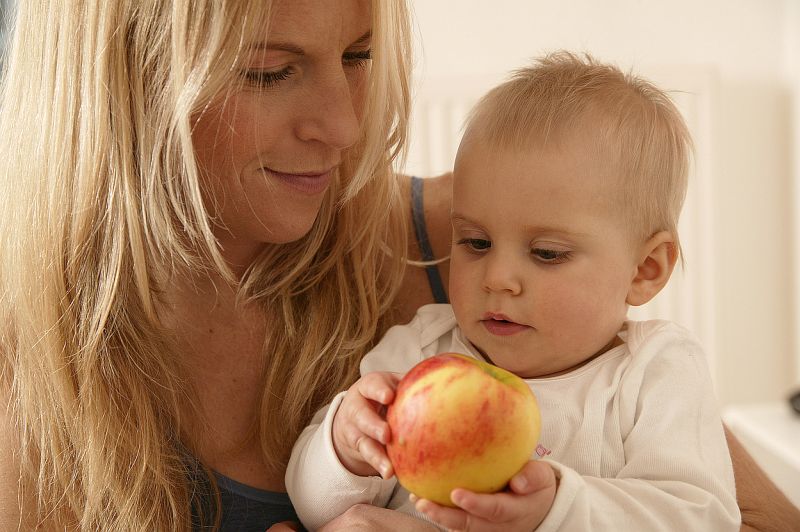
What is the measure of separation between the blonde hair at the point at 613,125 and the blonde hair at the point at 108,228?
0.53 ft

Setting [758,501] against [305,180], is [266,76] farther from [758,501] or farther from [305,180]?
[758,501]

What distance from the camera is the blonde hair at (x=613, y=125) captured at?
964mm

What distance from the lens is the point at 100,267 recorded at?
1.02 metres

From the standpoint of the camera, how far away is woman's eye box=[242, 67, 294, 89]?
0.96 meters

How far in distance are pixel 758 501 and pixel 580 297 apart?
0.40 metres

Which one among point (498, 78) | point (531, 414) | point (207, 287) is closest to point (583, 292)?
point (531, 414)

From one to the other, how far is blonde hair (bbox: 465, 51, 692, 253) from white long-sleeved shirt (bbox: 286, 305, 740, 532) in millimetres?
144

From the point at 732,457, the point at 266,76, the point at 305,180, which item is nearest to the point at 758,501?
the point at 732,457

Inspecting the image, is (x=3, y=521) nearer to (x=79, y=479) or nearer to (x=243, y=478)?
(x=79, y=479)

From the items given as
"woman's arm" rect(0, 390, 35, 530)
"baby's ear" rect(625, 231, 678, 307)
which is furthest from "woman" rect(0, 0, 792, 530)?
"baby's ear" rect(625, 231, 678, 307)

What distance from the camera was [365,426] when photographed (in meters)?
0.80

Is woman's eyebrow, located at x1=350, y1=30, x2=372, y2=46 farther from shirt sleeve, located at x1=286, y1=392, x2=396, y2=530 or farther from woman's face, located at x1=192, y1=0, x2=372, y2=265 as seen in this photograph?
shirt sleeve, located at x1=286, y1=392, x2=396, y2=530

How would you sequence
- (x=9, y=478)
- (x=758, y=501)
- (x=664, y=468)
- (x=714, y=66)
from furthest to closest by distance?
(x=714, y=66)
(x=758, y=501)
(x=9, y=478)
(x=664, y=468)

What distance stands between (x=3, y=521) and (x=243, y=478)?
267mm
